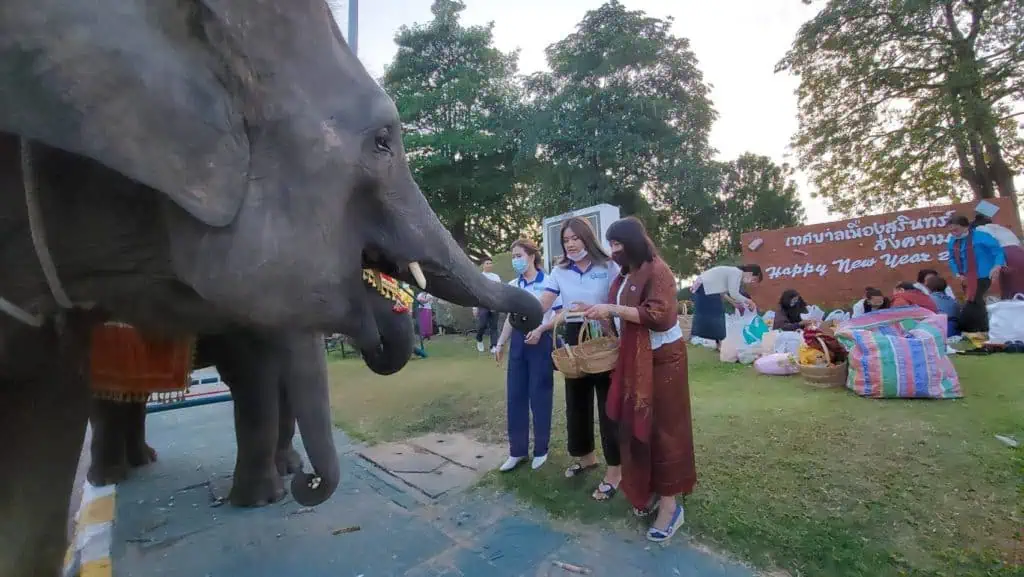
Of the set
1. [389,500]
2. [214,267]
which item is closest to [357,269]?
[214,267]

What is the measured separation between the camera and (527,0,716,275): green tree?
59.9 feet

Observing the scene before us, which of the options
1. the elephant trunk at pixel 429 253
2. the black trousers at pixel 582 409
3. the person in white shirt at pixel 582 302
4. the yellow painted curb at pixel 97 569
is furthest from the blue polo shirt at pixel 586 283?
the yellow painted curb at pixel 97 569

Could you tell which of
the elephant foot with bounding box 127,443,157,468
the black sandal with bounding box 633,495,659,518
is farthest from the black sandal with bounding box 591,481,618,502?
the elephant foot with bounding box 127,443,157,468

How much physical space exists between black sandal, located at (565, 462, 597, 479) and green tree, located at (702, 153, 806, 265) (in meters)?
17.9

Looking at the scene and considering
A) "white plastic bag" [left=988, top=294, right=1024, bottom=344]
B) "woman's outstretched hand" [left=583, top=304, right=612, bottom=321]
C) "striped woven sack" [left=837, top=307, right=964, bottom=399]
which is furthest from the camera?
"white plastic bag" [left=988, top=294, right=1024, bottom=344]

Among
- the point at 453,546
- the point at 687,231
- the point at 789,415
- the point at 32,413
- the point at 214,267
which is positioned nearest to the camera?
the point at 214,267

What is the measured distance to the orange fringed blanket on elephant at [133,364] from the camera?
8.66 feet

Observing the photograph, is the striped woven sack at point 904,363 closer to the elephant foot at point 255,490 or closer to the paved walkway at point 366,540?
the paved walkway at point 366,540

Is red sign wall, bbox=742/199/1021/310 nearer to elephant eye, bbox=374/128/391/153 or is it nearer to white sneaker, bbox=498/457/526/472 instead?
white sneaker, bbox=498/457/526/472

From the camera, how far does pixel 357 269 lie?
5.37 feet

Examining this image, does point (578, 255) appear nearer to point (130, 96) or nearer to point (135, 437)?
point (130, 96)

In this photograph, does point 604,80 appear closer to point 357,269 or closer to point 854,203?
point 854,203

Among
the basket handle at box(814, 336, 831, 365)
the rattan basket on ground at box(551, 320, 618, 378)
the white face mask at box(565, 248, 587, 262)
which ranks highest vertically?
the white face mask at box(565, 248, 587, 262)

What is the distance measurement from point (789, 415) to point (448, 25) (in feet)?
71.1
